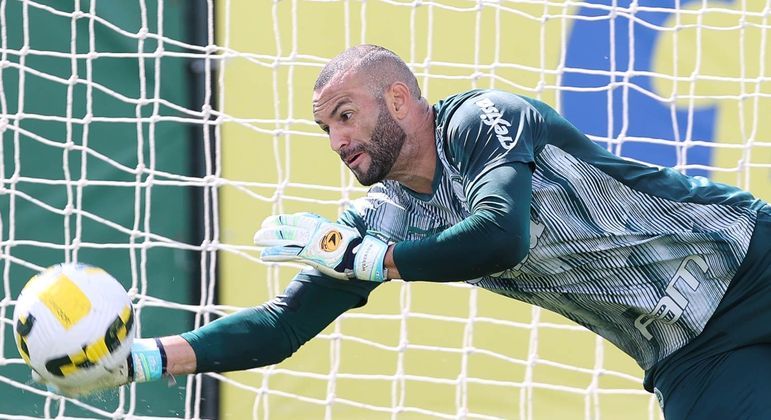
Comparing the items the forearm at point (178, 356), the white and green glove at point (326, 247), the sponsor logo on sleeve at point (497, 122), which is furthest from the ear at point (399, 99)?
the forearm at point (178, 356)

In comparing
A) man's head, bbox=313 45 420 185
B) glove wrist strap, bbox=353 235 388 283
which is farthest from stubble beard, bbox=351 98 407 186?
glove wrist strap, bbox=353 235 388 283

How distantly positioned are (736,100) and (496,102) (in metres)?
2.01

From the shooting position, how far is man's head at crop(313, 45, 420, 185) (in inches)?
125

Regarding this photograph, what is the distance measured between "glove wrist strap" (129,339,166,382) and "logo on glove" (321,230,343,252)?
1.75 feet

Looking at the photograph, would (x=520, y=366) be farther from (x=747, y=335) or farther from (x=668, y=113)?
(x=747, y=335)

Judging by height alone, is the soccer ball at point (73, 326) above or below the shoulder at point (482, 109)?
below

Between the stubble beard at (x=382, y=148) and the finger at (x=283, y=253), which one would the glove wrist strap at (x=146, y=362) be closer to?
the finger at (x=283, y=253)

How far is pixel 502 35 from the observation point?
15.8 ft

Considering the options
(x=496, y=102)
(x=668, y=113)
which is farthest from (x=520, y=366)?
(x=496, y=102)

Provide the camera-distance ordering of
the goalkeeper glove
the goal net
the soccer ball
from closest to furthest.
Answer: the soccer ball, the goalkeeper glove, the goal net

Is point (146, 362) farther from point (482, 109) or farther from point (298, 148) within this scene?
point (298, 148)

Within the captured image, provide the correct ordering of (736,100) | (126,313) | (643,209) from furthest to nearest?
(736,100)
(643,209)
(126,313)

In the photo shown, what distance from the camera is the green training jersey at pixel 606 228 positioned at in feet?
10.3

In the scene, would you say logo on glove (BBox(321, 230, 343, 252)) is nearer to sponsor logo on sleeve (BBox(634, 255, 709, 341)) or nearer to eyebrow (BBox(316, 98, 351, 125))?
eyebrow (BBox(316, 98, 351, 125))
